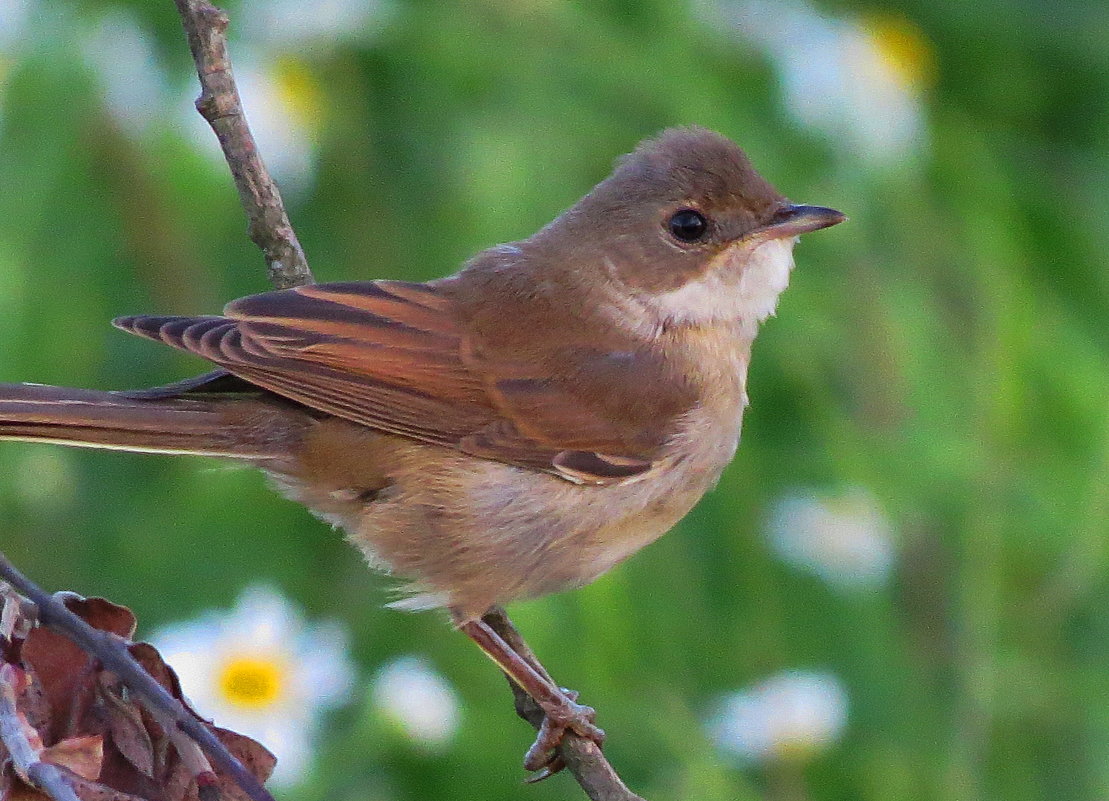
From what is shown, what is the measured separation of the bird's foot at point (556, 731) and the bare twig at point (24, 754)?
1566 millimetres

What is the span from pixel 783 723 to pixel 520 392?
1.03 meters

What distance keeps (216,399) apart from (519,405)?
674 mm

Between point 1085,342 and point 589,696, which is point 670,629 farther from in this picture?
point 1085,342

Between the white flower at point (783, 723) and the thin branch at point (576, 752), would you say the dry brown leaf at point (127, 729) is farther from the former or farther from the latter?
the white flower at point (783, 723)

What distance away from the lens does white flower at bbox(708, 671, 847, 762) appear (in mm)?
3781

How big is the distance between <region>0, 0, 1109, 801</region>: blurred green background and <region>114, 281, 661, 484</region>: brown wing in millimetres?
481

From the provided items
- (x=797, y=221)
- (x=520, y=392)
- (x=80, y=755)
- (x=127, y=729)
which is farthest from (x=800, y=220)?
(x=80, y=755)

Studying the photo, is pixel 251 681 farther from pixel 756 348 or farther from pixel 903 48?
pixel 903 48

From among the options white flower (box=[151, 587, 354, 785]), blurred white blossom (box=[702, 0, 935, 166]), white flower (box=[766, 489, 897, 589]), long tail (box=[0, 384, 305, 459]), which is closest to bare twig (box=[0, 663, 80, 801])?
long tail (box=[0, 384, 305, 459])

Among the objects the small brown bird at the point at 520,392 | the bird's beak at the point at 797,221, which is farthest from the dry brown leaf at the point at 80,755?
the bird's beak at the point at 797,221

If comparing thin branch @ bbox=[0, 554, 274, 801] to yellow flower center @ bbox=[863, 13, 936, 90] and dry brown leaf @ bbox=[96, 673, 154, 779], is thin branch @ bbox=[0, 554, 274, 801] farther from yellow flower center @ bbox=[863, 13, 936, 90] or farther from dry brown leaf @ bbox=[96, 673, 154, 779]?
yellow flower center @ bbox=[863, 13, 936, 90]

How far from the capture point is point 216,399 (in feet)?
11.2

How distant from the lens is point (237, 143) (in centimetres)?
314

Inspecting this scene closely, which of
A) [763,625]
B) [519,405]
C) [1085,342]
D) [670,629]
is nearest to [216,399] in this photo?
[519,405]
